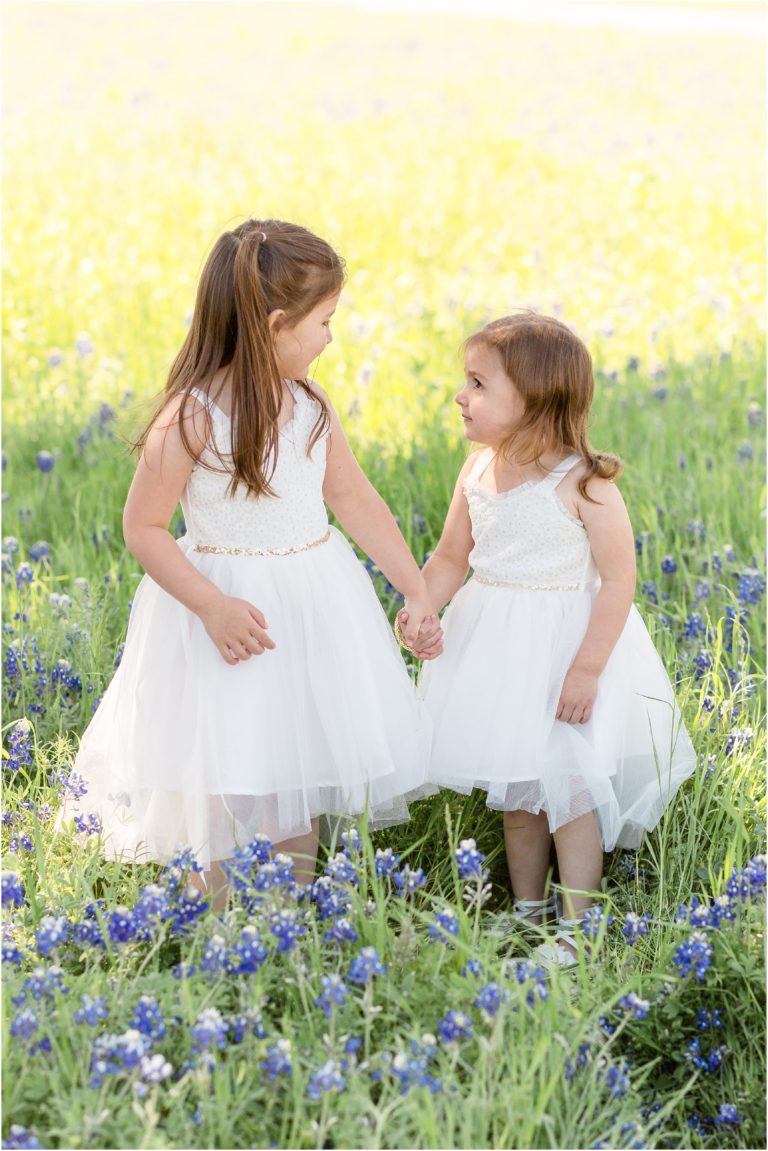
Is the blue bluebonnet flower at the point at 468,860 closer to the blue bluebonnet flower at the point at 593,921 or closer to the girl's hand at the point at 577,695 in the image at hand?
the blue bluebonnet flower at the point at 593,921

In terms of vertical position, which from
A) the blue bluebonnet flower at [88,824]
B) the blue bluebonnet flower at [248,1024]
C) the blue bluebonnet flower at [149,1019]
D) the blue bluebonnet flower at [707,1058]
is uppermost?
the blue bluebonnet flower at [88,824]

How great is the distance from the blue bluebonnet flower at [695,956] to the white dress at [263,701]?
743 millimetres

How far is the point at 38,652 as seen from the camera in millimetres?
3609

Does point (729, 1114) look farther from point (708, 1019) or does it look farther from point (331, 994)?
point (331, 994)

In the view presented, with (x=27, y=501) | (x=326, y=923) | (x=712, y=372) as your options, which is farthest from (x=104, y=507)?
(x=712, y=372)

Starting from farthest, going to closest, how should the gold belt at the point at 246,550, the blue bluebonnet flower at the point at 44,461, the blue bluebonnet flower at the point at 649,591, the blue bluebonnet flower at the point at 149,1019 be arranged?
the blue bluebonnet flower at the point at 44,461 < the blue bluebonnet flower at the point at 649,591 < the gold belt at the point at 246,550 < the blue bluebonnet flower at the point at 149,1019

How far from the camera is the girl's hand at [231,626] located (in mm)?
2658

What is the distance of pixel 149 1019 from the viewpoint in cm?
202

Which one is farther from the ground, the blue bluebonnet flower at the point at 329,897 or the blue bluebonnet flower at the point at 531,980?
the blue bluebonnet flower at the point at 329,897

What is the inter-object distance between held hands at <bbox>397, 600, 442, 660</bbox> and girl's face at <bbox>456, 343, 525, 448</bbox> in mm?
448

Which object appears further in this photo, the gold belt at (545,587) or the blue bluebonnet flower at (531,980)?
the gold belt at (545,587)

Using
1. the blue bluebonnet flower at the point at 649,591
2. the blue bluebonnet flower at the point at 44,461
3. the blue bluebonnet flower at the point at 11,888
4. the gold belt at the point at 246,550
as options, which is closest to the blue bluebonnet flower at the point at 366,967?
the blue bluebonnet flower at the point at 11,888

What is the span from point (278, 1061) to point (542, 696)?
45.4 inches

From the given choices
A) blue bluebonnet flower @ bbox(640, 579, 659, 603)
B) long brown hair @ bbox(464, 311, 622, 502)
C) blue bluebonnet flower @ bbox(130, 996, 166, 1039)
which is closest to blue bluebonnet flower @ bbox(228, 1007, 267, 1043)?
blue bluebonnet flower @ bbox(130, 996, 166, 1039)
